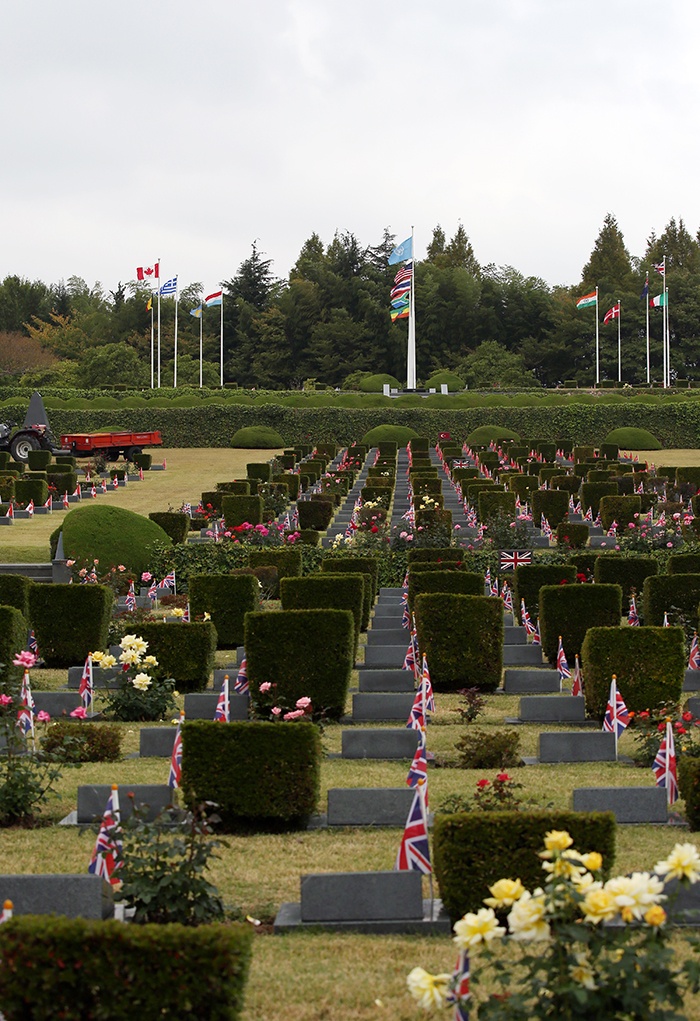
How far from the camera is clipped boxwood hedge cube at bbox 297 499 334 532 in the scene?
91.4 ft

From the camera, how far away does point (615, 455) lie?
44000 millimetres

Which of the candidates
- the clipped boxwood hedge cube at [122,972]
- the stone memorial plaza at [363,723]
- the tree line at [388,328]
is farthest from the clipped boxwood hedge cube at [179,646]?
the tree line at [388,328]

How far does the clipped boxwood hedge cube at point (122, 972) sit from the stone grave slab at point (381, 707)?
24.5 feet

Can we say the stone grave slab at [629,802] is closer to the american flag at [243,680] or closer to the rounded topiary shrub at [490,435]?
the american flag at [243,680]

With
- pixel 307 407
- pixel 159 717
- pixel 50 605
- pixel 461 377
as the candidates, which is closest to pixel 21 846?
pixel 159 717

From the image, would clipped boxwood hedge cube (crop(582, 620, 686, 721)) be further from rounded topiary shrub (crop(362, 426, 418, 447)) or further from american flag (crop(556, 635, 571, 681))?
rounded topiary shrub (crop(362, 426, 418, 447))

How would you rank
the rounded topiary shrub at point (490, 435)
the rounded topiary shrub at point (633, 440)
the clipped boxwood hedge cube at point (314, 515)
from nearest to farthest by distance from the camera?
the clipped boxwood hedge cube at point (314, 515) → the rounded topiary shrub at point (490, 435) → the rounded topiary shrub at point (633, 440)

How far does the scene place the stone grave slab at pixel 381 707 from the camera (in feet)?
37.7

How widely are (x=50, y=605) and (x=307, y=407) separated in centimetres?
4059

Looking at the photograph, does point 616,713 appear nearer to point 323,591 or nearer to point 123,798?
point 123,798

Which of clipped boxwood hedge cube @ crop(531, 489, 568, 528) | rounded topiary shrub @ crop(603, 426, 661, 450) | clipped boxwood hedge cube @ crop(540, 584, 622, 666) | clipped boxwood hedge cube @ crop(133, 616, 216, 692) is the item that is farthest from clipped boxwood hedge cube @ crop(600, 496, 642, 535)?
rounded topiary shrub @ crop(603, 426, 661, 450)

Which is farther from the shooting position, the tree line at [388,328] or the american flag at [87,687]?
the tree line at [388,328]

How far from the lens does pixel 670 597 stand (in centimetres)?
Answer: 1572

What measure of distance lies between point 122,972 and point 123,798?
3.90 meters
